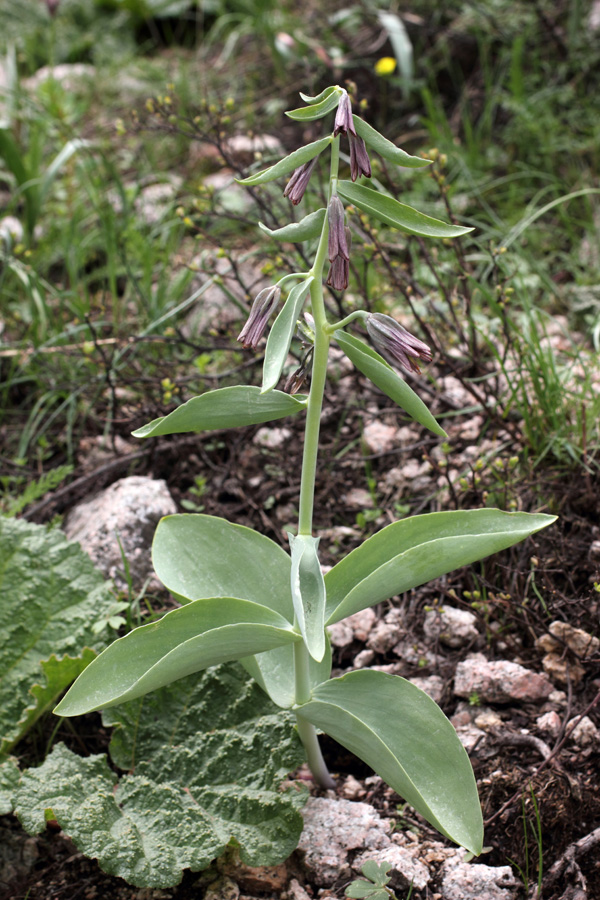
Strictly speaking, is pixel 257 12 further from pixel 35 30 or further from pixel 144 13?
pixel 35 30

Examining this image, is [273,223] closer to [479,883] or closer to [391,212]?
[391,212]

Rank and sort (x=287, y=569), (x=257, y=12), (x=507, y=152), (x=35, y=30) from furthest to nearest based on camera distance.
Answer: (x=35, y=30)
(x=257, y=12)
(x=507, y=152)
(x=287, y=569)

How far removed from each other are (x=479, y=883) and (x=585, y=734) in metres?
0.36

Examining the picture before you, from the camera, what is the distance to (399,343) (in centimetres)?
109

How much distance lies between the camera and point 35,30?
516 cm

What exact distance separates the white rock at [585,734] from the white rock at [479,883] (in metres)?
0.30

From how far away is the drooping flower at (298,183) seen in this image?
3.62ft

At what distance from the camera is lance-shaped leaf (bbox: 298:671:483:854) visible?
3.70ft

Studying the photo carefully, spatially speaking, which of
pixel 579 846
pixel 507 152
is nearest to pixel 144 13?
pixel 507 152

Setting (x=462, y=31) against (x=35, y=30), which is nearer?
(x=462, y=31)

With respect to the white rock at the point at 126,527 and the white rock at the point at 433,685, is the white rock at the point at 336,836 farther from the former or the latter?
the white rock at the point at 126,527

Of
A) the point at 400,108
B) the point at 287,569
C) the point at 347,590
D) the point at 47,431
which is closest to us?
the point at 347,590

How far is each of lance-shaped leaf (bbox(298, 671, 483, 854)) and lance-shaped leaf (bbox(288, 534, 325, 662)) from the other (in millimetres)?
166

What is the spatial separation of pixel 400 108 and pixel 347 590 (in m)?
3.20
